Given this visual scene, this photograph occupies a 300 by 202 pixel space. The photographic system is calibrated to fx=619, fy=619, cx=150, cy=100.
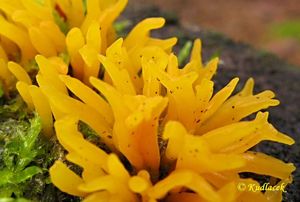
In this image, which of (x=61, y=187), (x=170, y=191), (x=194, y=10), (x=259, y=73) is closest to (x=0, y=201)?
(x=61, y=187)

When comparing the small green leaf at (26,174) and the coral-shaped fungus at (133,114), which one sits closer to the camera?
the coral-shaped fungus at (133,114)

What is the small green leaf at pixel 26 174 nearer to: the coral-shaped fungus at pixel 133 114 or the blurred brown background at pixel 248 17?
the coral-shaped fungus at pixel 133 114

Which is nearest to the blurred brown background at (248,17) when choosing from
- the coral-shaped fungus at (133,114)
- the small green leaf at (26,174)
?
the coral-shaped fungus at (133,114)

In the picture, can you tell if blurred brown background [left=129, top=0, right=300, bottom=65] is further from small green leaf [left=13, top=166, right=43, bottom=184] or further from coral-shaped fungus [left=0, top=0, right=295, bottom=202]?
small green leaf [left=13, top=166, right=43, bottom=184]

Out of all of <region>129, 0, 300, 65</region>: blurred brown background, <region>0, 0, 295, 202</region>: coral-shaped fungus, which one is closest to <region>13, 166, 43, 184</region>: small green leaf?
<region>0, 0, 295, 202</region>: coral-shaped fungus

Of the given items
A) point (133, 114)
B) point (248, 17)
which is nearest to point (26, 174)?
point (133, 114)

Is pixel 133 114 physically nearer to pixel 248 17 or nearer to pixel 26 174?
pixel 26 174
